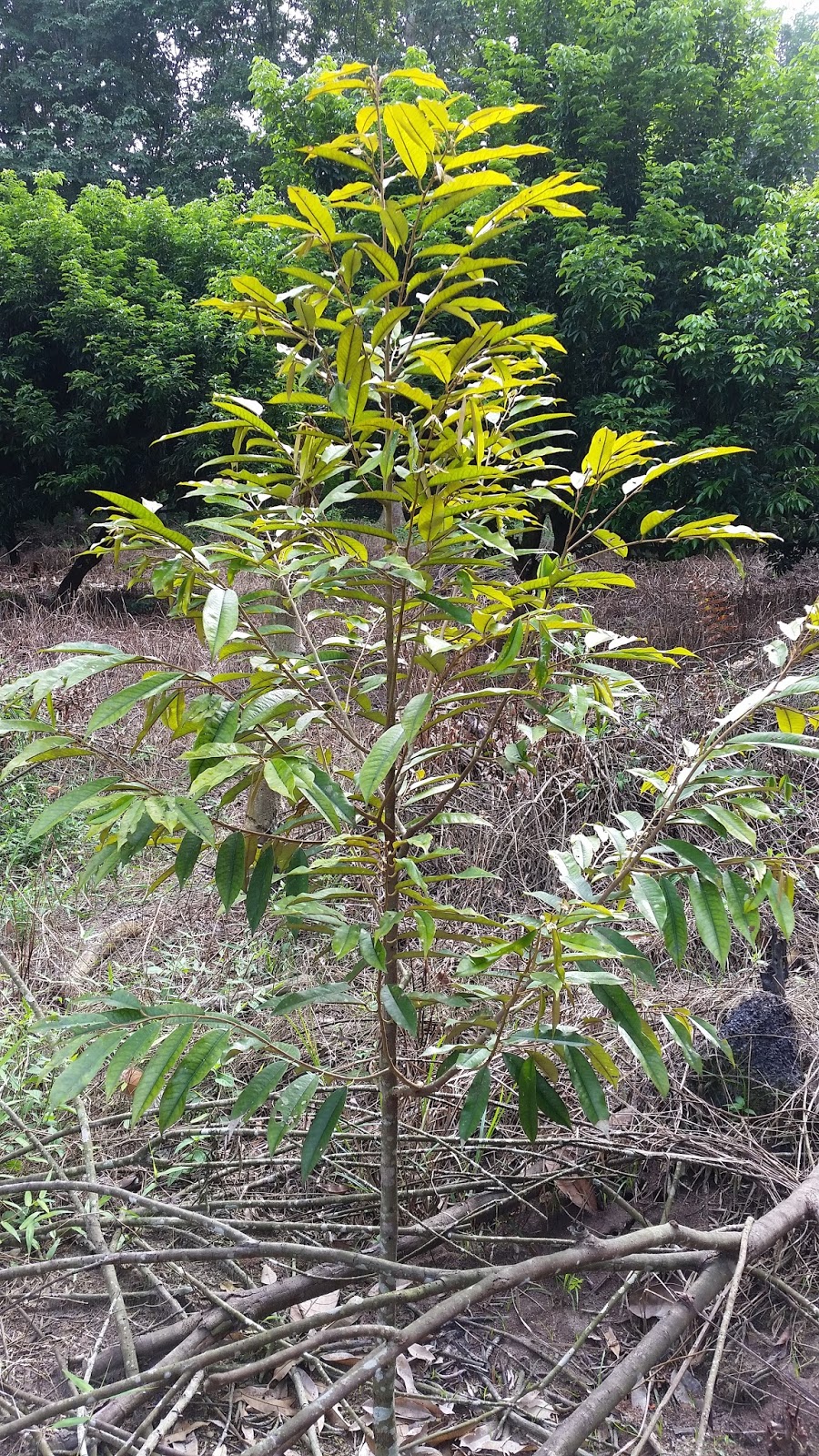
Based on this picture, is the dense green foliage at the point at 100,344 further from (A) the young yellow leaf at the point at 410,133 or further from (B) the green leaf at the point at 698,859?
(B) the green leaf at the point at 698,859

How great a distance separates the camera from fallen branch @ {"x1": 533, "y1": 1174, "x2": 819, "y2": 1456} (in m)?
0.96

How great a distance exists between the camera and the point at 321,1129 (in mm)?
1017

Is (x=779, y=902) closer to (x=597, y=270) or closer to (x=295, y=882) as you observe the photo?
(x=295, y=882)

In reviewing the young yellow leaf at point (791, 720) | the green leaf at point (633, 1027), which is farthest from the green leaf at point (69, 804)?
the young yellow leaf at point (791, 720)

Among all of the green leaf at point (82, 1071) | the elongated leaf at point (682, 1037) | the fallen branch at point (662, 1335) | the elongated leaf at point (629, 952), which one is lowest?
the fallen branch at point (662, 1335)

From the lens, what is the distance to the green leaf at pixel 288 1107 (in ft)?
3.08

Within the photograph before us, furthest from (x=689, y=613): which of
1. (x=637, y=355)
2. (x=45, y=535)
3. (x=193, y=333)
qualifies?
(x=45, y=535)

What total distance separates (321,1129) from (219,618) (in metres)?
0.63

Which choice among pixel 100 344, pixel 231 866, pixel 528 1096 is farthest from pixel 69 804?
pixel 100 344

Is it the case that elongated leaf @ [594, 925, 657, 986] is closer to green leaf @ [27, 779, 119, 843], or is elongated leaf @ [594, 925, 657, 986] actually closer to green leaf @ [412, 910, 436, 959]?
green leaf @ [412, 910, 436, 959]

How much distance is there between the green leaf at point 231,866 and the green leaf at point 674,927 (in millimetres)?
487

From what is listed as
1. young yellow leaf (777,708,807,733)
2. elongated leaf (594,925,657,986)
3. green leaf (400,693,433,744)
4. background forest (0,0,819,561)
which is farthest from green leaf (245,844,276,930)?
background forest (0,0,819,561)

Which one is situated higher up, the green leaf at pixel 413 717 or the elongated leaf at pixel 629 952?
the green leaf at pixel 413 717

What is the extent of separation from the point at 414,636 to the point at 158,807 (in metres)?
0.41
